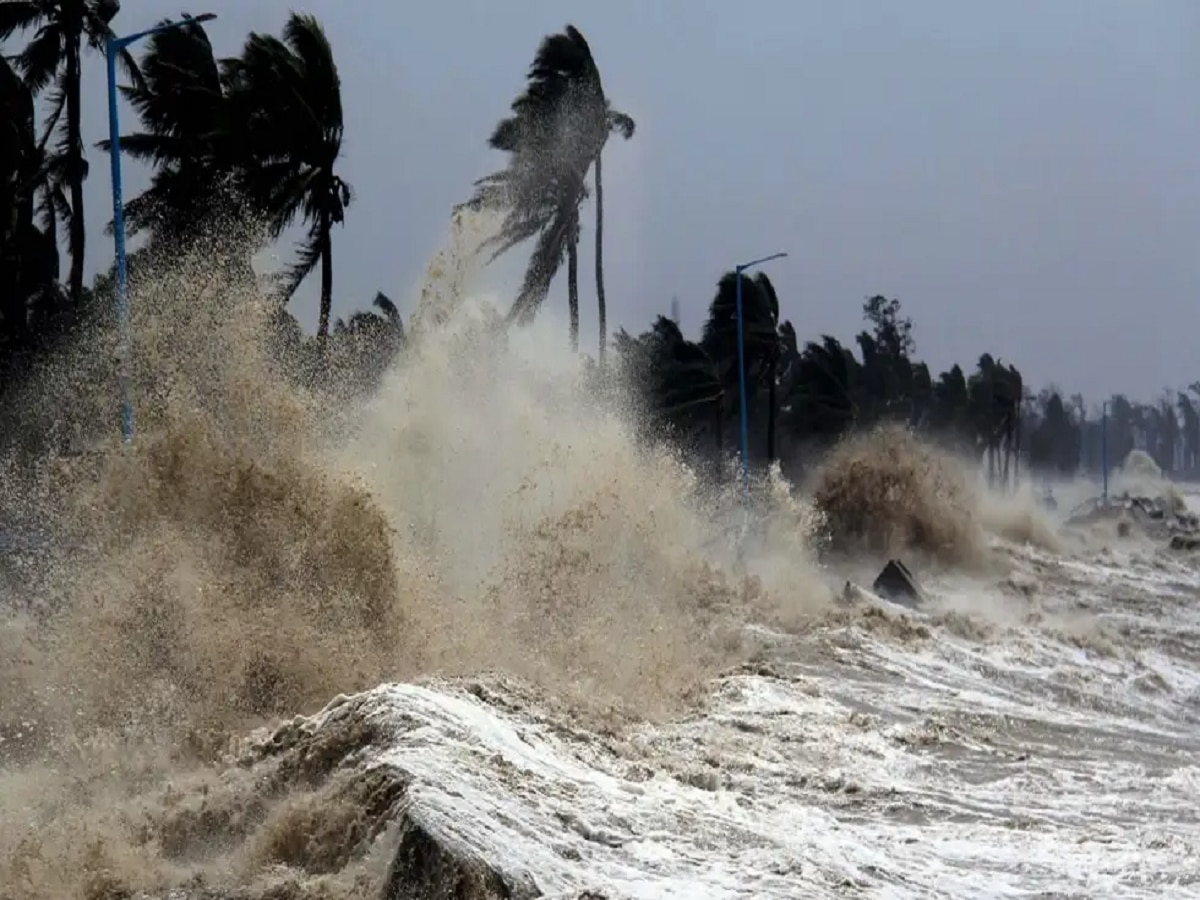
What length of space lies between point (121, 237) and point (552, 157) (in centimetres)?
1677

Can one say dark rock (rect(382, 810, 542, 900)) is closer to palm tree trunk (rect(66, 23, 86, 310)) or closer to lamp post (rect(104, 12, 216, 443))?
lamp post (rect(104, 12, 216, 443))

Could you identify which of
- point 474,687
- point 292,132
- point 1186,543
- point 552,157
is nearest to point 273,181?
point 292,132

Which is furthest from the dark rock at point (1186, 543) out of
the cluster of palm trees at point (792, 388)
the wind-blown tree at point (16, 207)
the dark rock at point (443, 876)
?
the dark rock at point (443, 876)

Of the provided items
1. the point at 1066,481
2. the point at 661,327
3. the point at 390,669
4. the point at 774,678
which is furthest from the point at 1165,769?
the point at 1066,481

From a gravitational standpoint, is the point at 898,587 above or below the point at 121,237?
below

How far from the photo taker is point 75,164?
24.9 metres

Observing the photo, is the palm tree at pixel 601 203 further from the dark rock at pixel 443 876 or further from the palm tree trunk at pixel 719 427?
the dark rock at pixel 443 876

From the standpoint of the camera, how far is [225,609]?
34.6 feet

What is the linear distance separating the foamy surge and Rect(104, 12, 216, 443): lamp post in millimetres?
332

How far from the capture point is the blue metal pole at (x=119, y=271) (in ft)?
48.6

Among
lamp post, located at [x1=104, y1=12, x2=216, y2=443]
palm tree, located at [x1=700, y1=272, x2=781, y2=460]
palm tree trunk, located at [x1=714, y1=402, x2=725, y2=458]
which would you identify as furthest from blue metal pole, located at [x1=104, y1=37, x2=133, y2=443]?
palm tree trunk, located at [x1=714, y1=402, x2=725, y2=458]

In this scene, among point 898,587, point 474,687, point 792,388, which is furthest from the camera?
point 792,388

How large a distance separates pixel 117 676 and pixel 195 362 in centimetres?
537

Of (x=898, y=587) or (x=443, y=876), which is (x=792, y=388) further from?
(x=443, y=876)
